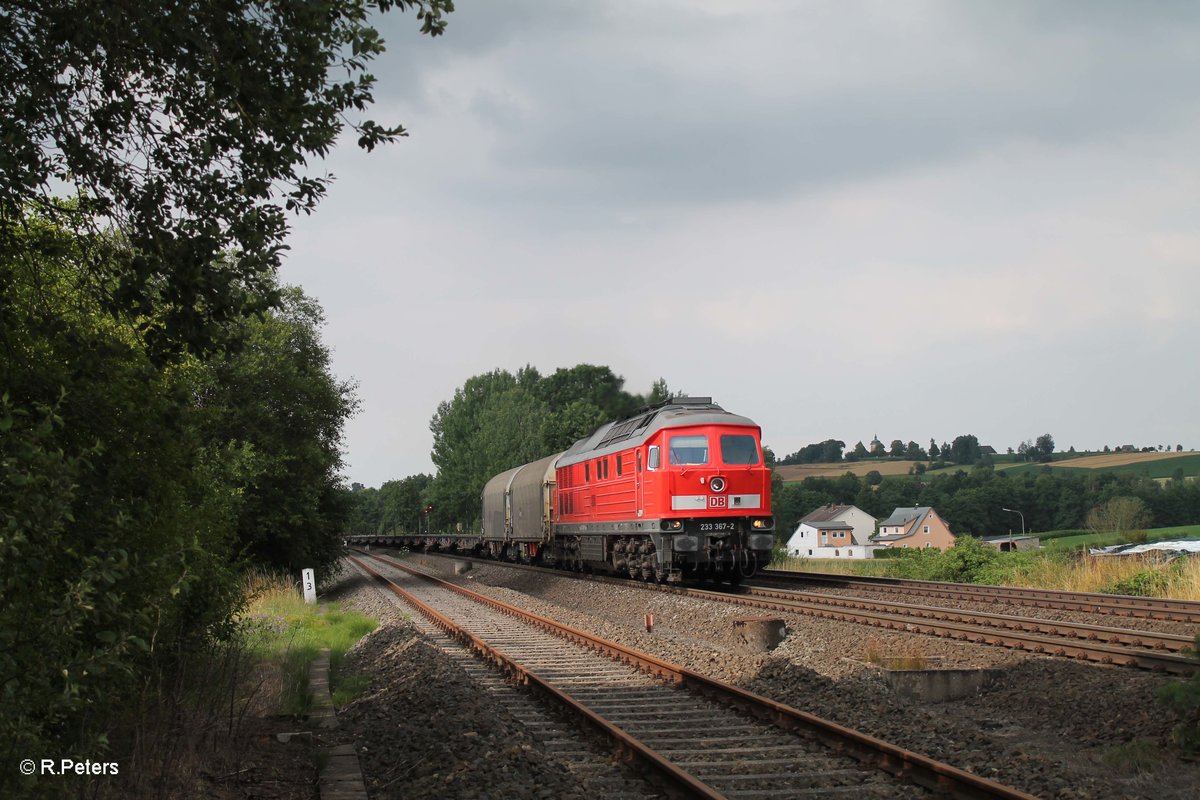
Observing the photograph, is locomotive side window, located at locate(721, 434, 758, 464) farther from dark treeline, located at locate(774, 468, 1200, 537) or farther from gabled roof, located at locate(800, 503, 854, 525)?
gabled roof, located at locate(800, 503, 854, 525)

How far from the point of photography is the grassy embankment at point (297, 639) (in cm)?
1059

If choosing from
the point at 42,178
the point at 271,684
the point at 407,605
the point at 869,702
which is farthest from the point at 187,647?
the point at 407,605

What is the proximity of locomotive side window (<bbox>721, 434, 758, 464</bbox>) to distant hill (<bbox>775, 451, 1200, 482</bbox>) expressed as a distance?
288ft

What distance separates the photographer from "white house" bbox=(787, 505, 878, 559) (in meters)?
123

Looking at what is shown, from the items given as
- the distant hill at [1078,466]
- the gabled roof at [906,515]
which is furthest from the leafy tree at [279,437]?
the gabled roof at [906,515]

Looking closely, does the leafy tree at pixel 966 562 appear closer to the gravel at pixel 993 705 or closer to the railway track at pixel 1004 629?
the railway track at pixel 1004 629

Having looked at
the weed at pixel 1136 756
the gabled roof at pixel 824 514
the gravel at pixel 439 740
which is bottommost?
the gabled roof at pixel 824 514

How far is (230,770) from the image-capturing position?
7.36m

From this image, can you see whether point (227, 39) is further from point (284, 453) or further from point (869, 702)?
point (284, 453)

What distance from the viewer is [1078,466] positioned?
396 feet

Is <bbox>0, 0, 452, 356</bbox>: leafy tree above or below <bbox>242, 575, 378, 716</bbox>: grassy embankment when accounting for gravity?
above

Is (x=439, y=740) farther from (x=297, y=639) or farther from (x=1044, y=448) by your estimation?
(x=1044, y=448)

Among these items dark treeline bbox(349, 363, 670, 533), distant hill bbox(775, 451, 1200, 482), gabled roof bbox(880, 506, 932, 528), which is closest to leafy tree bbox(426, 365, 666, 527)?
dark treeline bbox(349, 363, 670, 533)

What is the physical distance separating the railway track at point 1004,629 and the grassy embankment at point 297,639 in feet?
22.1
